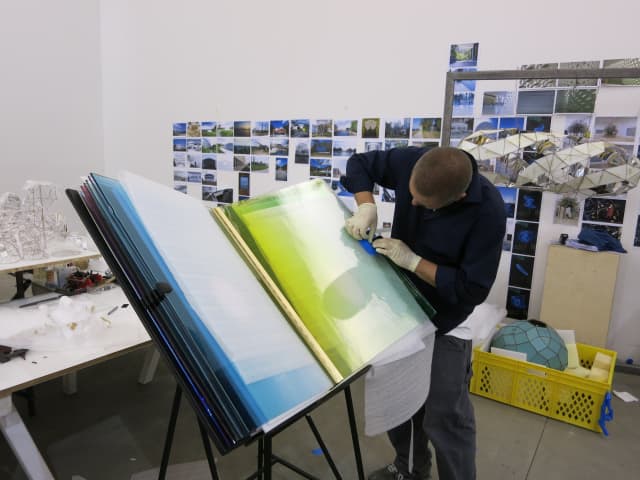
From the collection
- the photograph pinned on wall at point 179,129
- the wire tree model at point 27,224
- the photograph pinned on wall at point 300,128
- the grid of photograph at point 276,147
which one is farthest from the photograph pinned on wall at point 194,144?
the wire tree model at point 27,224

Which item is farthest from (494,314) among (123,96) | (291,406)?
(123,96)

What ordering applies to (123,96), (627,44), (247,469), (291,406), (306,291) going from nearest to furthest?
(291,406), (306,291), (247,469), (627,44), (123,96)

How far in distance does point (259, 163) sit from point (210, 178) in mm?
595

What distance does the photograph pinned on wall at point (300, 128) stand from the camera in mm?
3324

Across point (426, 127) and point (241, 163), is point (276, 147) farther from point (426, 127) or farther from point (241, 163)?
point (426, 127)

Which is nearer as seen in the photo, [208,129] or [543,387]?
[543,387]

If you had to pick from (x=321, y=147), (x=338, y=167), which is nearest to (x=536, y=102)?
(x=338, y=167)

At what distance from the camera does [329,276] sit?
1.04 m

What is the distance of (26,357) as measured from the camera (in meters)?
1.42

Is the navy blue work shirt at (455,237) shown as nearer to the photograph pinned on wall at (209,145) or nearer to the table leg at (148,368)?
the table leg at (148,368)

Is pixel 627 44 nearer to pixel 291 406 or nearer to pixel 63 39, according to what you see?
pixel 291 406

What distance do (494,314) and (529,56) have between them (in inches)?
59.0

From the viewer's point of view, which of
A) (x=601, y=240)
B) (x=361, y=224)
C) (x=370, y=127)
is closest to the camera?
(x=361, y=224)

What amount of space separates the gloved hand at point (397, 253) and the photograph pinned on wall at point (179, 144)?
10.9ft
